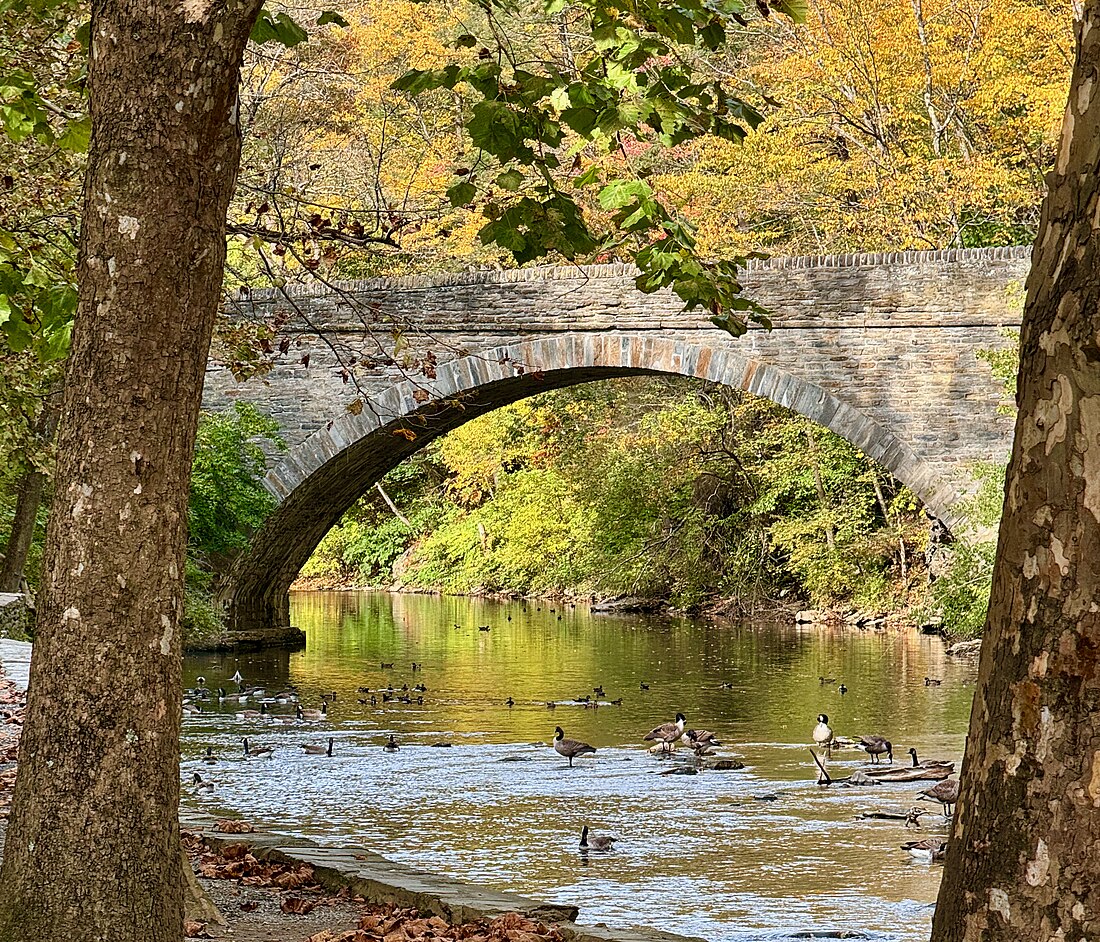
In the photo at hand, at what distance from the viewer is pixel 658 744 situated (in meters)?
11.2

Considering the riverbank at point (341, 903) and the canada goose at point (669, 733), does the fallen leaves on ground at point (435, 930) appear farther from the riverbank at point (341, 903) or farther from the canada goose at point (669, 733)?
the canada goose at point (669, 733)

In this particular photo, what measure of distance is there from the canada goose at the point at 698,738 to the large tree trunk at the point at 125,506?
7.98 m

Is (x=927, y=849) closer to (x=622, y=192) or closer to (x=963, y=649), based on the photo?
(x=622, y=192)

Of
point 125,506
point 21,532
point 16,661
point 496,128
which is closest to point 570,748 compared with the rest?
point 16,661

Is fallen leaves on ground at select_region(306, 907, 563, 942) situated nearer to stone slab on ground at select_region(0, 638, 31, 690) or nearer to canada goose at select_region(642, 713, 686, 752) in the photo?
stone slab on ground at select_region(0, 638, 31, 690)

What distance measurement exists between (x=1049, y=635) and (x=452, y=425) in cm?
1872

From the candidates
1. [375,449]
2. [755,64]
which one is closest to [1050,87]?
[755,64]

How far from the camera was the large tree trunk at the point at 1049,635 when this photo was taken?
2.04 metres

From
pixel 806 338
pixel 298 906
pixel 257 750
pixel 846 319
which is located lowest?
pixel 257 750

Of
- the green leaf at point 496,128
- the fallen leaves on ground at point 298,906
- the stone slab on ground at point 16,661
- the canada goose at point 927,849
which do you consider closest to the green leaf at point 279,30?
the green leaf at point 496,128

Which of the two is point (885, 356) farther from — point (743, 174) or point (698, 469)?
point (698, 469)

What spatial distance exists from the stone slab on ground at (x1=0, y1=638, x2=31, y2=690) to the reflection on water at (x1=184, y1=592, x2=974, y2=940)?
1.21m

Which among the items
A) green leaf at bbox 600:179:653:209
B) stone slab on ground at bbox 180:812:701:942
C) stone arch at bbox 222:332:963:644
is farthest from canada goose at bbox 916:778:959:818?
stone arch at bbox 222:332:963:644

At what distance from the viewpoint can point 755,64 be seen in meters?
26.0
